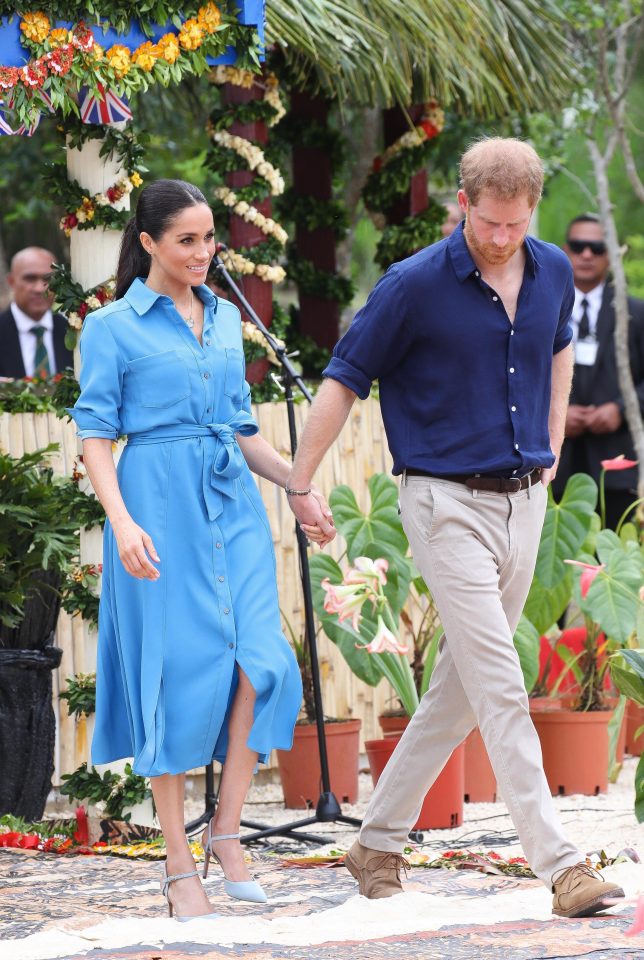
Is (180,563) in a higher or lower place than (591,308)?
lower

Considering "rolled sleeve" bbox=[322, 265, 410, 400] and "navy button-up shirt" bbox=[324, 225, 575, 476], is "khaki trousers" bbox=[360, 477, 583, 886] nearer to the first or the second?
"navy button-up shirt" bbox=[324, 225, 575, 476]

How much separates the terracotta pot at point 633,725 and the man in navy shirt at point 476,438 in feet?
10.5

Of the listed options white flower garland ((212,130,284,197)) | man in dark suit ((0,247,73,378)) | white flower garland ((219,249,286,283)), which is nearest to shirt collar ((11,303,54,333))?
man in dark suit ((0,247,73,378))

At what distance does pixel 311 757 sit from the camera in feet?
21.2

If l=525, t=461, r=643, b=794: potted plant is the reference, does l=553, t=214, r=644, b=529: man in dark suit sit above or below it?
above

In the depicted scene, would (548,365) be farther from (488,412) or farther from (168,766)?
(168,766)

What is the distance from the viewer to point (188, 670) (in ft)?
13.7

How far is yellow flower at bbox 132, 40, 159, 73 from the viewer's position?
523cm

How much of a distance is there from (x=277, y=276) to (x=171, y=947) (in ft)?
12.1

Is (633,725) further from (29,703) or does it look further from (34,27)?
(34,27)

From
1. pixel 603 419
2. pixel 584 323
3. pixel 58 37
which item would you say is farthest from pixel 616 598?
pixel 58 37

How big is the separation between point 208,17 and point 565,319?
1.68 metres

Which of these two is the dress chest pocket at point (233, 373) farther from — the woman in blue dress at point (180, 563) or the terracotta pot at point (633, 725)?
the terracotta pot at point (633, 725)

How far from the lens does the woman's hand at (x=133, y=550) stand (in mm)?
3984
